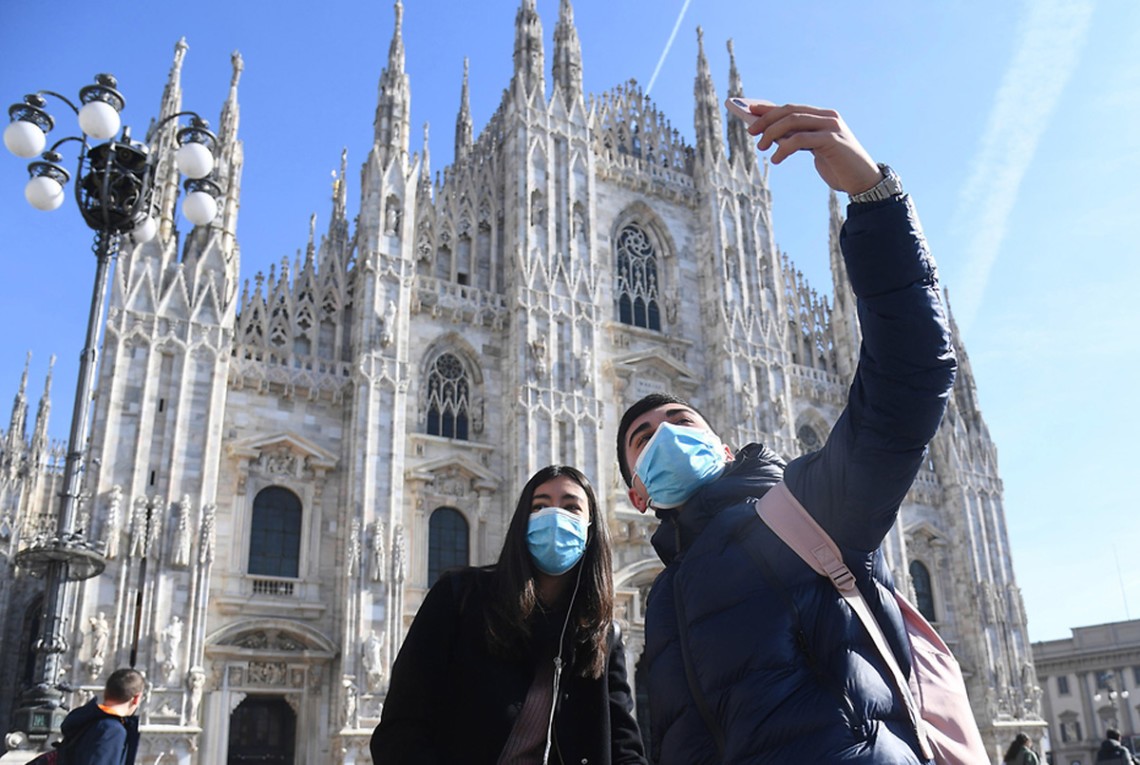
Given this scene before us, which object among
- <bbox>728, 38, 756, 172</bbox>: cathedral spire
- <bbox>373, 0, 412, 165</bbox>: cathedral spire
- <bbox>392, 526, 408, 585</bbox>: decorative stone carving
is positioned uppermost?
<bbox>728, 38, 756, 172</bbox>: cathedral spire

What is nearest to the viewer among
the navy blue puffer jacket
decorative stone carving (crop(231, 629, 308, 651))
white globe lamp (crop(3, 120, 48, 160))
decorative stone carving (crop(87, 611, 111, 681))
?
the navy blue puffer jacket

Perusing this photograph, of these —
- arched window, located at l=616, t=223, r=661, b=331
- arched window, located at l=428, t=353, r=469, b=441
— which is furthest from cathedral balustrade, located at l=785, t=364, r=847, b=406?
arched window, located at l=428, t=353, r=469, b=441

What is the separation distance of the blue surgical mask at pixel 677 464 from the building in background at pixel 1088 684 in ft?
162

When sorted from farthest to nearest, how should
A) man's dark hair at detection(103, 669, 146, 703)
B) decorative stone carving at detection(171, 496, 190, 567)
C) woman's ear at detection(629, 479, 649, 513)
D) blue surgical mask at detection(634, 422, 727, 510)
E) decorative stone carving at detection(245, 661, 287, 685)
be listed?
decorative stone carving at detection(245, 661, 287, 685) → decorative stone carving at detection(171, 496, 190, 567) → man's dark hair at detection(103, 669, 146, 703) → woman's ear at detection(629, 479, 649, 513) → blue surgical mask at detection(634, 422, 727, 510)

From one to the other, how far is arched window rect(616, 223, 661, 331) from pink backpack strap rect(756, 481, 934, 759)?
2176 cm

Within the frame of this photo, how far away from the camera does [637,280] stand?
81.1 ft

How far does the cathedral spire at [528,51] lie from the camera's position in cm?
2375

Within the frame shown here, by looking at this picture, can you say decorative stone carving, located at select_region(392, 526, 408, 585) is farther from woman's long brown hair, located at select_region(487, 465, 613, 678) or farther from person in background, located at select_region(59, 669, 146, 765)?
woman's long brown hair, located at select_region(487, 465, 613, 678)

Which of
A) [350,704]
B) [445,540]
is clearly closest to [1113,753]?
[350,704]

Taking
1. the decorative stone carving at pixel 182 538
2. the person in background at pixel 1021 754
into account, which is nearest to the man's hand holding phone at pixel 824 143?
the person in background at pixel 1021 754

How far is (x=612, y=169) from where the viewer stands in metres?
25.2

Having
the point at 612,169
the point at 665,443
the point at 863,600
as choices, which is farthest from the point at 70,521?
the point at 612,169

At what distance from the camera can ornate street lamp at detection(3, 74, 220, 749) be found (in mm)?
8547

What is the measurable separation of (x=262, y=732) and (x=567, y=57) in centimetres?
1758
